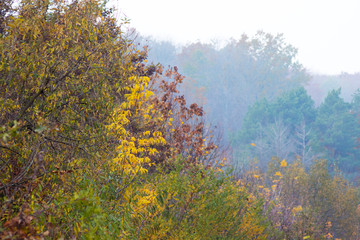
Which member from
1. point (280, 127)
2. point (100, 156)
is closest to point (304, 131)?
point (280, 127)

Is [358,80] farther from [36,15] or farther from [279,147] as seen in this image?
[36,15]

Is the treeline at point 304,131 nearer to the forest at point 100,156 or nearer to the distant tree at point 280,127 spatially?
the distant tree at point 280,127

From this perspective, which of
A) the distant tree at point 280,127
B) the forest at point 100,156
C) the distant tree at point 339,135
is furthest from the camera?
the distant tree at point 280,127

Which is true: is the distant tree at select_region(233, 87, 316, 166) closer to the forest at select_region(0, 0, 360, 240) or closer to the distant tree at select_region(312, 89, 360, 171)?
the distant tree at select_region(312, 89, 360, 171)

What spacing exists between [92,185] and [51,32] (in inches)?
82.5

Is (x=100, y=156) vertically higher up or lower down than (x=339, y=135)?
higher up

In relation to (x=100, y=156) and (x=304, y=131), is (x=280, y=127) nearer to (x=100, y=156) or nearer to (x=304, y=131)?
(x=304, y=131)

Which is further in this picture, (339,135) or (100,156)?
(339,135)

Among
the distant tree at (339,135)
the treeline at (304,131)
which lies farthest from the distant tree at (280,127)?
the distant tree at (339,135)

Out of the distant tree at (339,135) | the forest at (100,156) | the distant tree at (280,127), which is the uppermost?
the forest at (100,156)

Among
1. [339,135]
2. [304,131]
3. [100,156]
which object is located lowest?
[339,135]

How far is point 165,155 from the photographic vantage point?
376 inches

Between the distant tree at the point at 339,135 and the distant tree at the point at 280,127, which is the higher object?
the distant tree at the point at 280,127

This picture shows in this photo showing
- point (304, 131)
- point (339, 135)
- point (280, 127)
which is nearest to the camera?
point (339, 135)
